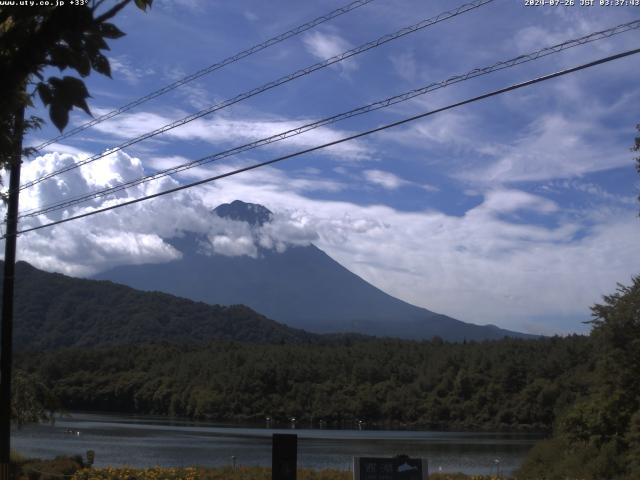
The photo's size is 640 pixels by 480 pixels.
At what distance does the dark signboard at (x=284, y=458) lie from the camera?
10.2 m

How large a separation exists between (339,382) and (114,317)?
303ft

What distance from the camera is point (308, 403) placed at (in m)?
94.2

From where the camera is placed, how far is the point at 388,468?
1034 centimetres

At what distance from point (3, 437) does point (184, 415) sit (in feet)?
283

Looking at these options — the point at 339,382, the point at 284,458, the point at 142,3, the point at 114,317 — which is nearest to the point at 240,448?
the point at 284,458

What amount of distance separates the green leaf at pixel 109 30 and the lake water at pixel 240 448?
29.9 m

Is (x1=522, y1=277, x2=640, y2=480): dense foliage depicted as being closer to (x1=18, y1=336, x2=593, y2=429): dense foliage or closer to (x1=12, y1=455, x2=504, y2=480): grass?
(x1=12, y1=455, x2=504, y2=480): grass

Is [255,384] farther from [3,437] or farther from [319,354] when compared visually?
[3,437]

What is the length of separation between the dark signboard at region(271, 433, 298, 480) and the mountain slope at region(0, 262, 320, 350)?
152166mm

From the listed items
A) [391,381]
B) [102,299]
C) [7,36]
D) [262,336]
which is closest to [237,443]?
[391,381]

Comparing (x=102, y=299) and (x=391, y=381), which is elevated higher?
(x=102, y=299)

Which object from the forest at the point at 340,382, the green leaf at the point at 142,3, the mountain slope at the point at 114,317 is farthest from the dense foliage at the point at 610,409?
the mountain slope at the point at 114,317

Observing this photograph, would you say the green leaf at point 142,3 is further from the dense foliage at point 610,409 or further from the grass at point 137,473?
the dense foliage at point 610,409

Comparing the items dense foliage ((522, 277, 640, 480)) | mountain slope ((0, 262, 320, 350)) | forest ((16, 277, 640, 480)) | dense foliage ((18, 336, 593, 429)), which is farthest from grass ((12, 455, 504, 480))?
mountain slope ((0, 262, 320, 350))
